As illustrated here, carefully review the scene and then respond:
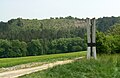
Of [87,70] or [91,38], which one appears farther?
[91,38]

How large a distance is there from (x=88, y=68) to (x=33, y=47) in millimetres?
82160

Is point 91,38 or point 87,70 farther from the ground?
point 91,38

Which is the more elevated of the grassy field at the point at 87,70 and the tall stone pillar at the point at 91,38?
the tall stone pillar at the point at 91,38

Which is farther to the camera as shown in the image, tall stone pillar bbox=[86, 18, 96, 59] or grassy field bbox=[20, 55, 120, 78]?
tall stone pillar bbox=[86, 18, 96, 59]

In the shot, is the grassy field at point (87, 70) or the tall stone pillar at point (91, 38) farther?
the tall stone pillar at point (91, 38)

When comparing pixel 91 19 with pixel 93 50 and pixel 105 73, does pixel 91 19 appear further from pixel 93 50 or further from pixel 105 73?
pixel 105 73

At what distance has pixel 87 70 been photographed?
12867mm

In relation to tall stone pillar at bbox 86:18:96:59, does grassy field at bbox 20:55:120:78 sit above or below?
below

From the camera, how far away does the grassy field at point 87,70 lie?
11859 millimetres

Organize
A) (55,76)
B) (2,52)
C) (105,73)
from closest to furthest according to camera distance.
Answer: (55,76)
(105,73)
(2,52)

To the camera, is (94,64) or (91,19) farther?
(91,19)

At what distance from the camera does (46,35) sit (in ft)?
384

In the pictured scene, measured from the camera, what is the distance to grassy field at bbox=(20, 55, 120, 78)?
1186cm

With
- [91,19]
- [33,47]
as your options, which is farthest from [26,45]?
[91,19]
